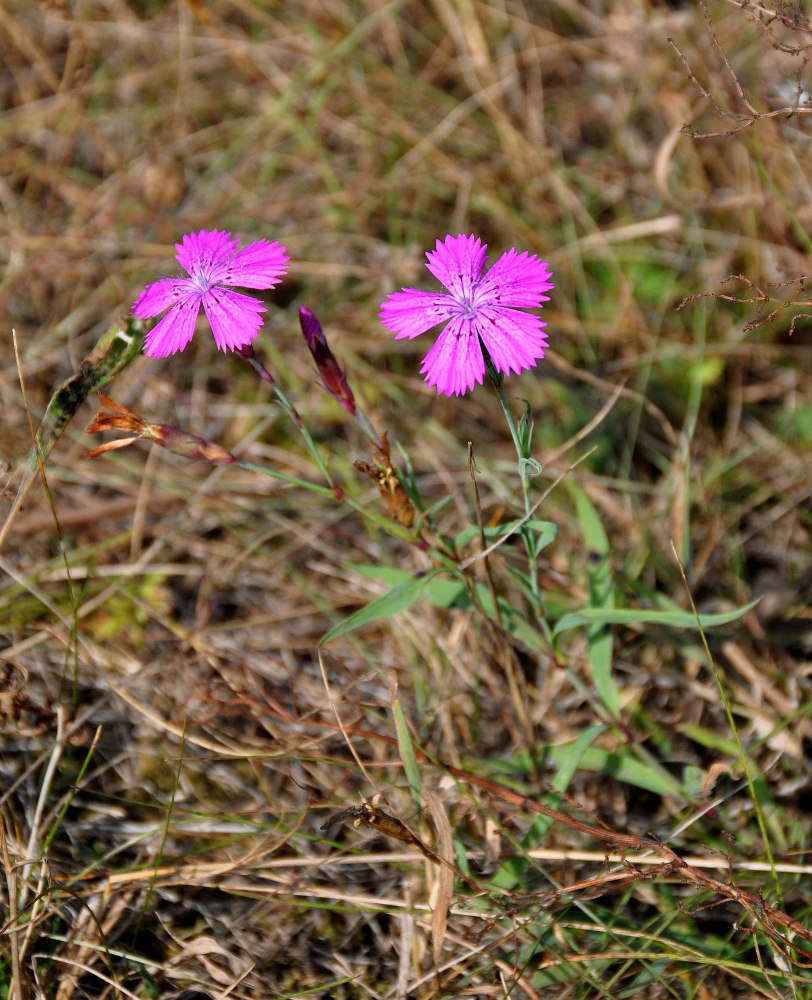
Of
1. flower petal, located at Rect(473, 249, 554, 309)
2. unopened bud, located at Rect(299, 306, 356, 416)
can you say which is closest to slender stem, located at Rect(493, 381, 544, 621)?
flower petal, located at Rect(473, 249, 554, 309)

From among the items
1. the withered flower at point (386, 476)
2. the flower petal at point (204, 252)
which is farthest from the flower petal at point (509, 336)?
the flower petal at point (204, 252)

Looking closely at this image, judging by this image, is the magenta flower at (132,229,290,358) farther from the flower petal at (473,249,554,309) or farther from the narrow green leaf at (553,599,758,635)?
the narrow green leaf at (553,599,758,635)

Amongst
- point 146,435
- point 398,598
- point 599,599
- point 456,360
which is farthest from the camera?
point 599,599

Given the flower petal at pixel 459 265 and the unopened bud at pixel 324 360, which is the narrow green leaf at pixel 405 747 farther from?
Answer: the flower petal at pixel 459 265

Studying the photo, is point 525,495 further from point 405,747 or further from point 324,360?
point 405,747

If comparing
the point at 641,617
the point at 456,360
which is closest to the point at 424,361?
the point at 456,360

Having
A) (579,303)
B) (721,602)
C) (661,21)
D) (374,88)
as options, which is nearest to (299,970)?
(721,602)
